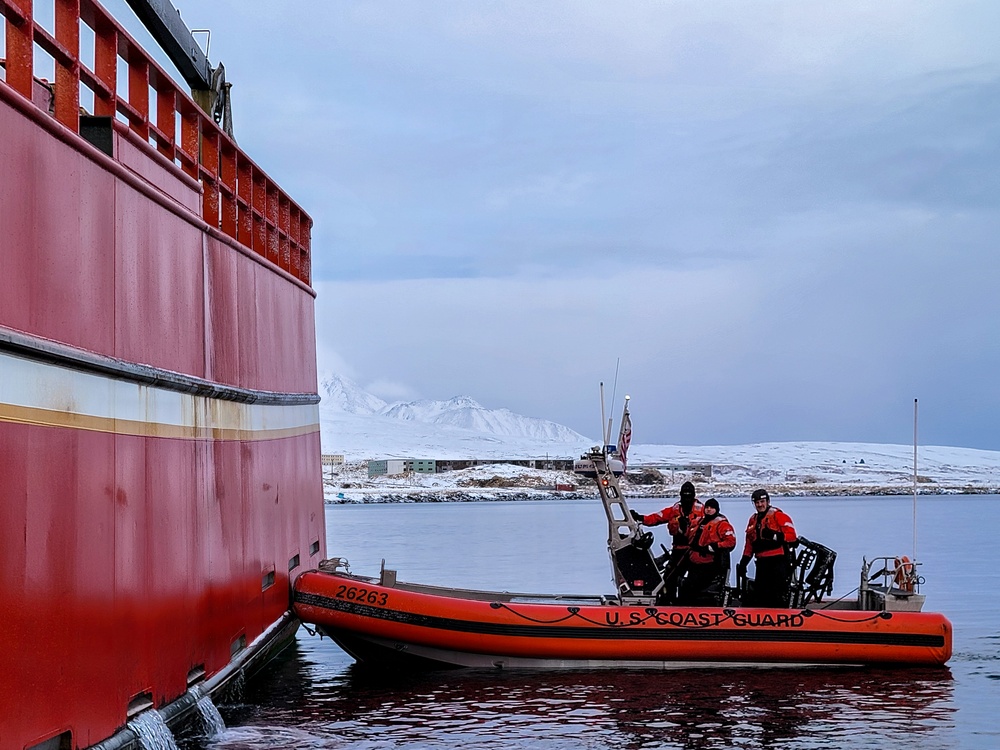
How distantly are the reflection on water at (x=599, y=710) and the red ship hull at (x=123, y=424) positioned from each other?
992 mm

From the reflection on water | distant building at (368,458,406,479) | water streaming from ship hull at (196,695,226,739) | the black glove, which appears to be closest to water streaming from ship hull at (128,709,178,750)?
water streaming from ship hull at (196,695,226,739)

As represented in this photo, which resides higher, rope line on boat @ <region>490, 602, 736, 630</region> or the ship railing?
the ship railing

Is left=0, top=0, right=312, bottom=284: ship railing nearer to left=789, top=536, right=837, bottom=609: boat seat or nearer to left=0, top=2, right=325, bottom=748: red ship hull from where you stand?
left=0, top=2, right=325, bottom=748: red ship hull

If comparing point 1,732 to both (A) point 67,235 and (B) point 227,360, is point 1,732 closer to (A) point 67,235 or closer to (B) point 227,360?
(A) point 67,235

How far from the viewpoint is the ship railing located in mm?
5695

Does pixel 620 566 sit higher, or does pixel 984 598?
pixel 620 566

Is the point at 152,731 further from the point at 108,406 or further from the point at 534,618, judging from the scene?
the point at 534,618

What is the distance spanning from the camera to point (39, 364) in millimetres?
5414

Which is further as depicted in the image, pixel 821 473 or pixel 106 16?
pixel 821 473

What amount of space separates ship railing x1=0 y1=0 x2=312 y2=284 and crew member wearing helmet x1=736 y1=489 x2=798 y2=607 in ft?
18.7

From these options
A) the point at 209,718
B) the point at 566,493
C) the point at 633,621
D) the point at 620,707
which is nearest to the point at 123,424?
the point at 209,718

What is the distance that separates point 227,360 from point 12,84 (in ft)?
12.9

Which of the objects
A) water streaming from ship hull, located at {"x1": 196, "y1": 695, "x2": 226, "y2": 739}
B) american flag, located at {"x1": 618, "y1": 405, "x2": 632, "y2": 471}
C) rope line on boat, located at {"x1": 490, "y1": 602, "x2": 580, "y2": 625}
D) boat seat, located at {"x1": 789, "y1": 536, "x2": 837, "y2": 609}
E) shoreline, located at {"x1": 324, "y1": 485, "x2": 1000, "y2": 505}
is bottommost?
shoreline, located at {"x1": 324, "y1": 485, "x2": 1000, "y2": 505}

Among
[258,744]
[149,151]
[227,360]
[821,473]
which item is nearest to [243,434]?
[227,360]
